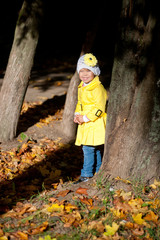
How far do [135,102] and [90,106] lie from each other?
2.47 feet

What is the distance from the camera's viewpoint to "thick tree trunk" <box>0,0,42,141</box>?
4898 mm

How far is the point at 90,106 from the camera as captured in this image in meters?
3.63

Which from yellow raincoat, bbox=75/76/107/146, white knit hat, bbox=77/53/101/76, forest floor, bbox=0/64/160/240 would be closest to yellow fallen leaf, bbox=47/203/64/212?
forest floor, bbox=0/64/160/240

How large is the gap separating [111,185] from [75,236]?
2.71 ft

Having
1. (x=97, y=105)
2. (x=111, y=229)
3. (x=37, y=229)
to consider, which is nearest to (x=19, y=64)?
(x=97, y=105)

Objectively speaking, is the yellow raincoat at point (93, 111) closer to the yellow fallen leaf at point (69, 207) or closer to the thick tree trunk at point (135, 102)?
the thick tree trunk at point (135, 102)

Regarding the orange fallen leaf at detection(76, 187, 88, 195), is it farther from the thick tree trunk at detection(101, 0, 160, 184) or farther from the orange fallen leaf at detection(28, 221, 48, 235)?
the orange fallen leaf at detection(28, 221, 48, 235)

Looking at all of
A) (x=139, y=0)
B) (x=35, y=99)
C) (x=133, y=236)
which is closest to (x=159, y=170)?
(x=133, y=236)

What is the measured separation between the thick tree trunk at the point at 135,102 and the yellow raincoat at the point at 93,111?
12.3 inches

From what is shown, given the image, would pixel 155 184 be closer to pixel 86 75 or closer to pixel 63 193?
pixel 63 193

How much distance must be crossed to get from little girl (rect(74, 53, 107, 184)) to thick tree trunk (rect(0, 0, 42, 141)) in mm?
1668

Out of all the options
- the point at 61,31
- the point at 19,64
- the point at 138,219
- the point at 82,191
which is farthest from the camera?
the point at 61,31

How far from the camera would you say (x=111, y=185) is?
3.21 meters

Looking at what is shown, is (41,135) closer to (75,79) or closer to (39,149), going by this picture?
(39,149)
